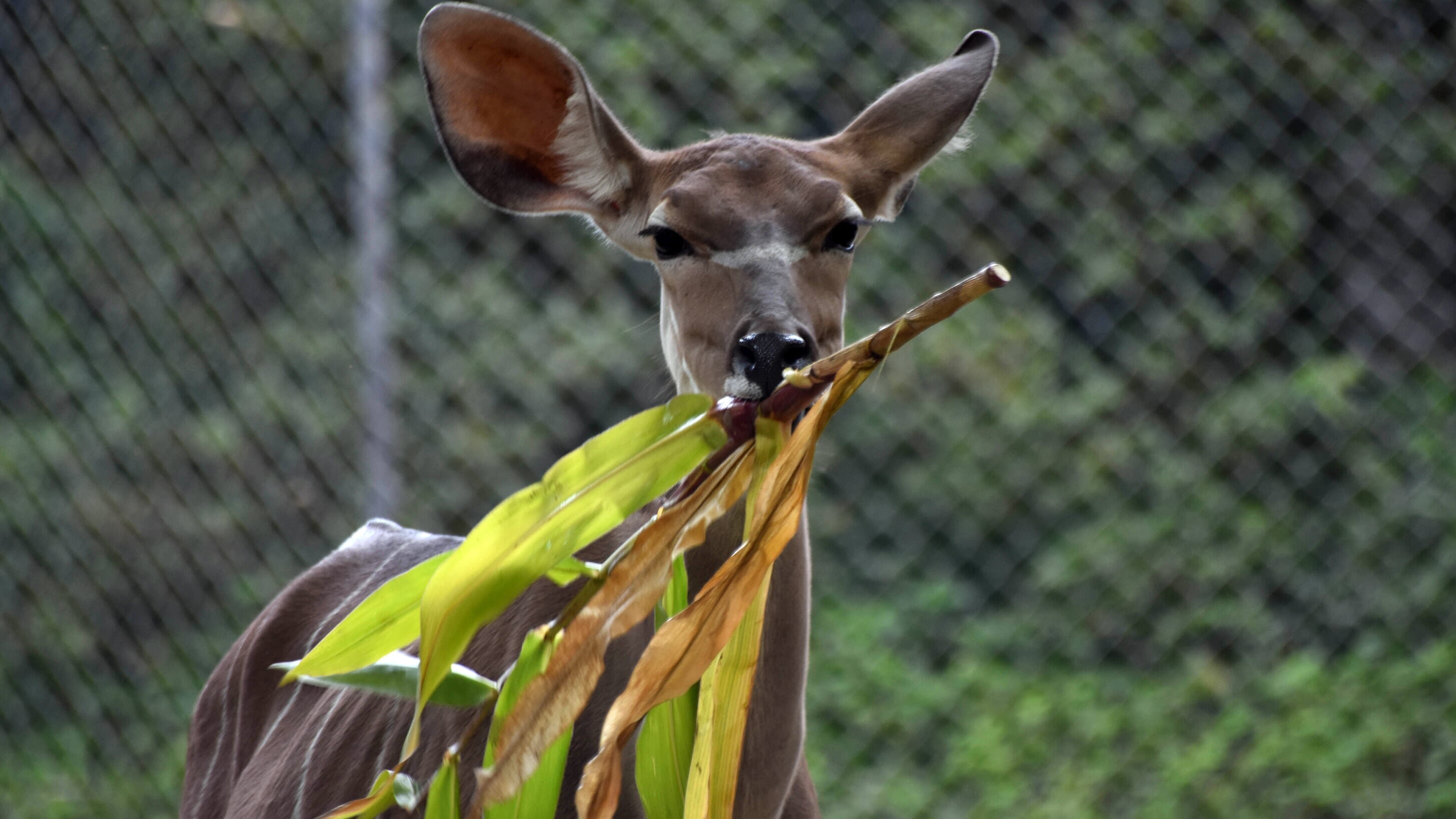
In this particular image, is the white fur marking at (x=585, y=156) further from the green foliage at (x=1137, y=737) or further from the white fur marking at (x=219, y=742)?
the green foliage at (x=1137, y=737)

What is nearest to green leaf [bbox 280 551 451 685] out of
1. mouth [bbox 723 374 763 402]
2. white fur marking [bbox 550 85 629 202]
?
mouth [bbox 723 374 763 402]

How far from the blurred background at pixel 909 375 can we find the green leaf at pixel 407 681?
2.19 metres

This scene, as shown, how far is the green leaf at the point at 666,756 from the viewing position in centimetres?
135

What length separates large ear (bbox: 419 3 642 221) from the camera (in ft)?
6.41

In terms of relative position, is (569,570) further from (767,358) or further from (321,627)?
(321,627)

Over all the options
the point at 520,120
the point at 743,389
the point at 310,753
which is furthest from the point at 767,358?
the point at 310,753

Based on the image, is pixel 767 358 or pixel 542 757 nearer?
pixel 542 757

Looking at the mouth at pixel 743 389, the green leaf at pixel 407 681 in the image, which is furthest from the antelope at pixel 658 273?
the green leaf at pixel 407 681

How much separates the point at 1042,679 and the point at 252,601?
2.10m

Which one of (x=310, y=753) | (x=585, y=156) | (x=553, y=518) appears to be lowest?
(x=310, y=753)

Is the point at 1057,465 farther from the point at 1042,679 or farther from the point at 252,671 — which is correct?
the point at 252,671

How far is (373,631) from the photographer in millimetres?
1312

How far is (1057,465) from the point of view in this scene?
427 cm

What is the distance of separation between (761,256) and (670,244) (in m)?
0.15
